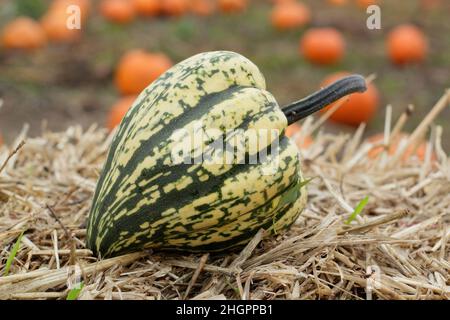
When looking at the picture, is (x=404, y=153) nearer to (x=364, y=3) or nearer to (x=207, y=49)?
(x=207, y=49)

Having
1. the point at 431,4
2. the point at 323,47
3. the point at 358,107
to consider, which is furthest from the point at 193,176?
the point at 431,4

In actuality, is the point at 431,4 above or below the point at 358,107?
above

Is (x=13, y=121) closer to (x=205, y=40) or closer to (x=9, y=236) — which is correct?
(x=205, y=40)

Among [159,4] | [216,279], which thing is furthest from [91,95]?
[216,279]

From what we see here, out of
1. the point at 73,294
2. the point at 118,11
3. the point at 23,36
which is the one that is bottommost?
the point at 73,294

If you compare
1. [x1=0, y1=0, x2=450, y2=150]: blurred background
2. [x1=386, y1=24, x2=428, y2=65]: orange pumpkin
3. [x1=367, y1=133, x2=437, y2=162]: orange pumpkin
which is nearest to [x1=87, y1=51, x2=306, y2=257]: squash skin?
[x1=367, y1=133, x2=437, y2=162]: orange pumpkin

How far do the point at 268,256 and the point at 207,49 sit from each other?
5.14 meters

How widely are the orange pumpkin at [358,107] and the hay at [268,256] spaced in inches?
121

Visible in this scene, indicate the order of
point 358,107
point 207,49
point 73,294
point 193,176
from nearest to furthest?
point 73,294
point 193,176
point 358,107
point 207,49

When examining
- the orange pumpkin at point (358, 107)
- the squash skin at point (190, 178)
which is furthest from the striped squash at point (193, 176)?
the orange pumpkin at point (358, 107)

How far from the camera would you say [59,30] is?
294 inches

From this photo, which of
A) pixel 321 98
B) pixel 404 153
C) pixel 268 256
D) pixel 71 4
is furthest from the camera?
pixel 71 4

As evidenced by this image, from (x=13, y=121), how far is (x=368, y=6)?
5.04m

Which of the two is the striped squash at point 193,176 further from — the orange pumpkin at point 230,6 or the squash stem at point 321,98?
the orange pumpkin at point 230,6
